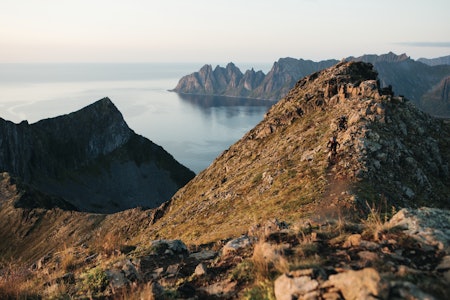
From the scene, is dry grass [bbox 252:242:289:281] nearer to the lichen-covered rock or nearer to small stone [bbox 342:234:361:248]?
small stone [bbox 342:234:361:248]

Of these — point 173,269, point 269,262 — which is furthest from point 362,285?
point 173,269

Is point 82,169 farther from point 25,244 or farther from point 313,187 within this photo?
point 313,187

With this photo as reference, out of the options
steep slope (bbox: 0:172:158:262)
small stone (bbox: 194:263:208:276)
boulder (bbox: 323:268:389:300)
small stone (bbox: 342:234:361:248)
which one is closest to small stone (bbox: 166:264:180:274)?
small stone (bbox: 194:263:208:276)

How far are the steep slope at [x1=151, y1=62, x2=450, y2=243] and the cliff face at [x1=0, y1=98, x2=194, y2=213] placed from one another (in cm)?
11554

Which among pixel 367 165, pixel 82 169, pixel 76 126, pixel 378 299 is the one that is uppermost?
pixel 378 299

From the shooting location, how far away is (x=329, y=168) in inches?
1209

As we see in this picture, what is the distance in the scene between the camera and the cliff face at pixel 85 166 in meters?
158

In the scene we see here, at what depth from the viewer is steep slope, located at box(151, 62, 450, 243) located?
27.1m

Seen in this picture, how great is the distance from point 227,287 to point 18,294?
5.78 metres

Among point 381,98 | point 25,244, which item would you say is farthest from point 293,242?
point 25,244

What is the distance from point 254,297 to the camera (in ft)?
28.9

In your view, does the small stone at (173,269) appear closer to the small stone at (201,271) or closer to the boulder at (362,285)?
the small stone at (201,271)

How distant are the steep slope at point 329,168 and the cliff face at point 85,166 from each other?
115543mm

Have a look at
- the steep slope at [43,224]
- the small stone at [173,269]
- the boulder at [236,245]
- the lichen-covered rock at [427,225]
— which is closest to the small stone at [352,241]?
the lichen-covered rock at [427,225]
